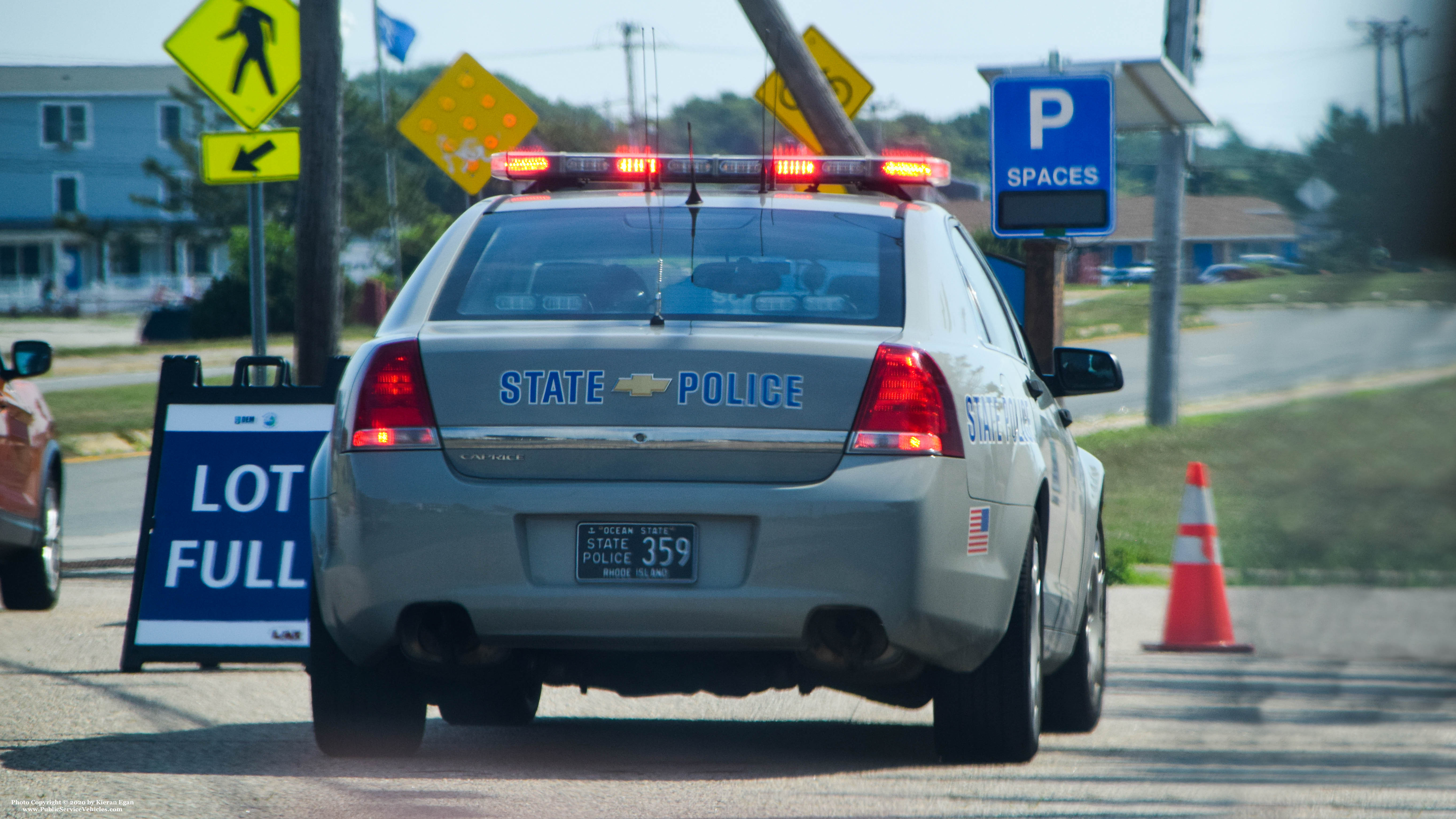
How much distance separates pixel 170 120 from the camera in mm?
70188

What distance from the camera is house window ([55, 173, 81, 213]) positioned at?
2805 inches

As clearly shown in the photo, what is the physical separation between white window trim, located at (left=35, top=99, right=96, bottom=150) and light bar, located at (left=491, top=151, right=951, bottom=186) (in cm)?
7129

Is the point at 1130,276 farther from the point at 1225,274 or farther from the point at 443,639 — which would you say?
the point at 443,639

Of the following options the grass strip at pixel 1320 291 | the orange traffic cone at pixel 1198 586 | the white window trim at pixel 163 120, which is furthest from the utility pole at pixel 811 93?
the white window trim at pixel 163 120

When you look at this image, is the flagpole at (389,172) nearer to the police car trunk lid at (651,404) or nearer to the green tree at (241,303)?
the green tree at (241,303)

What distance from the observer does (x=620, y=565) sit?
4.03m

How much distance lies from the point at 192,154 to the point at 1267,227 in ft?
211

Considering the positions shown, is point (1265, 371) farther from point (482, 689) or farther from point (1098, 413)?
point (1098, 413)

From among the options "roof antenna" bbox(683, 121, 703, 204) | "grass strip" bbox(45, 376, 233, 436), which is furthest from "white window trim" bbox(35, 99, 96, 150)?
"roof antenna" bbox(683, 121, 703, 204)

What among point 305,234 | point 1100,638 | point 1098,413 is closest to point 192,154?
point 1098,413

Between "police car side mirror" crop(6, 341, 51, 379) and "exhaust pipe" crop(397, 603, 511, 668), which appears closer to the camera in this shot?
"exhaust pipe" crop(397, 603, 511, 668)

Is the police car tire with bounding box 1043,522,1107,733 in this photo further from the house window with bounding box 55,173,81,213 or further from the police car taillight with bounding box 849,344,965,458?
the house window with bounding box 55,173,81,213

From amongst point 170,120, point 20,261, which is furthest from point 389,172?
point 20,261

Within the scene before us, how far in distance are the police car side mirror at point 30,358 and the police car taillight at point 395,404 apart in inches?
198
